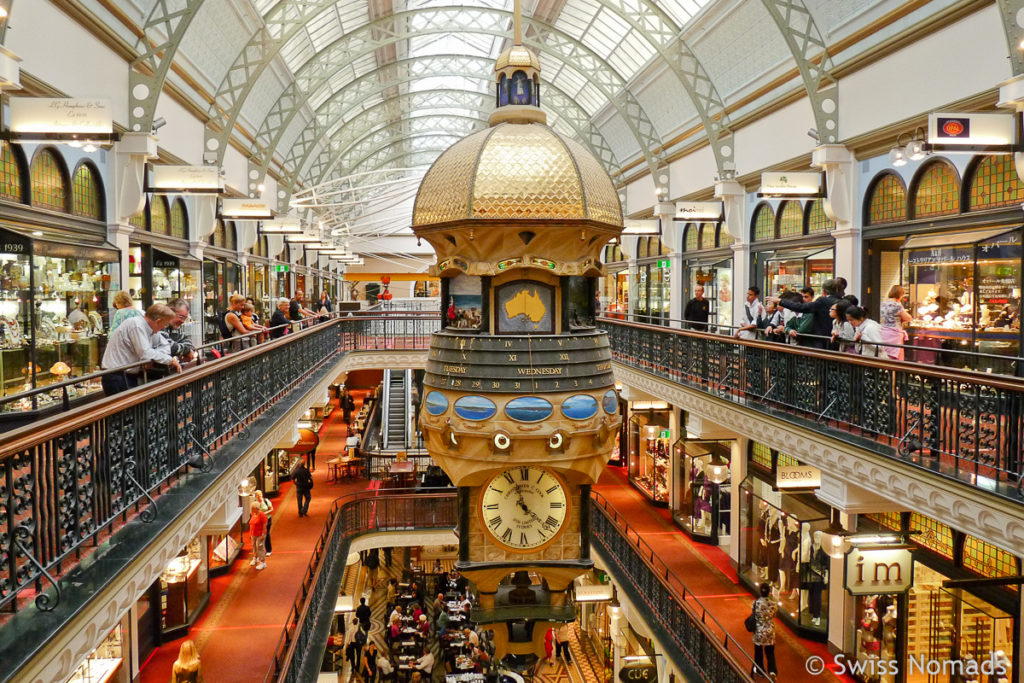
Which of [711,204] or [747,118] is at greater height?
[747,118]

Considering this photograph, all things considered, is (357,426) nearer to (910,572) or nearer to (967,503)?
(910,572)

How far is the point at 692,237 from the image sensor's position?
72.2ft

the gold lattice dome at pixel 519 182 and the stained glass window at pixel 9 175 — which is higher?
the stained glass window at pixel 9 175

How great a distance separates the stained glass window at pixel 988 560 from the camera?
8.64 m

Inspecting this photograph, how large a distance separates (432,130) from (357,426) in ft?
71.0

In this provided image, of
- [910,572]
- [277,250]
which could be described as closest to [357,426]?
[277,250]

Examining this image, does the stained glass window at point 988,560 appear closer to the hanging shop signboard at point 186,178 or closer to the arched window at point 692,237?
the hanging shop signboard at point 186,178

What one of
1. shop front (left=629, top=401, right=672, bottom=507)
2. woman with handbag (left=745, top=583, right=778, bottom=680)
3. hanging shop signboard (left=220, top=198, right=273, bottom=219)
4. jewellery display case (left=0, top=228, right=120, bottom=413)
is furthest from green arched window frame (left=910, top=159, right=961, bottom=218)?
hanging shop signboard (left=220, top=198, right=273, bottom=219)

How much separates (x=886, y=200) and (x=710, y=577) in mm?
8301

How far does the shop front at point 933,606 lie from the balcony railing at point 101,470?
750 centimetres

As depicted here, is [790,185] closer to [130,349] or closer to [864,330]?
[864,330]

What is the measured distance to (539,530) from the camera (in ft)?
23.8

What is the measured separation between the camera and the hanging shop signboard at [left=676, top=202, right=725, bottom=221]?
16766 mm

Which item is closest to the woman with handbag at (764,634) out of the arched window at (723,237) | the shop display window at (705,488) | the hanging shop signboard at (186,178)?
the shop display window at (705,488)
